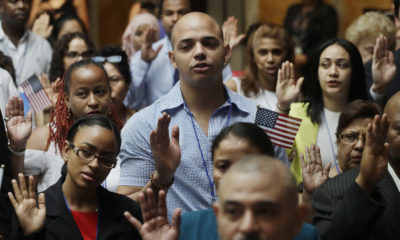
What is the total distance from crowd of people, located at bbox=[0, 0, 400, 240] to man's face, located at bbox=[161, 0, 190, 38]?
0.43 meters

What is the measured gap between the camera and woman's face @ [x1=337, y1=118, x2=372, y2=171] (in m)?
5.27

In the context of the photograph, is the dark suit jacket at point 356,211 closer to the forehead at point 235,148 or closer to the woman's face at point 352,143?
the forehead at point 235,148

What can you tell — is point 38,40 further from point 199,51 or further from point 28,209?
point 28,209

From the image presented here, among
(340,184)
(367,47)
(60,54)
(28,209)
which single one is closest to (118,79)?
(60,54)

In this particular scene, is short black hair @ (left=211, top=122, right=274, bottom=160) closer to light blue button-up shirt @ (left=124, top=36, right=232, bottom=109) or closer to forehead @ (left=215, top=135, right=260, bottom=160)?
forehead @ (left=215, top=135, right=260, bottom=160)

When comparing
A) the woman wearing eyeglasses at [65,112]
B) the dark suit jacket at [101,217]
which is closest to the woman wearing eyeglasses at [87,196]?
the dark suit jacket at [101,217]

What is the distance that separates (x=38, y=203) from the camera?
4.38 metres

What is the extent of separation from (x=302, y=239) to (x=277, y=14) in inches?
329

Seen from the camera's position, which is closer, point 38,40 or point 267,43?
point 267,43

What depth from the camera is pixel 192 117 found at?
5043mm

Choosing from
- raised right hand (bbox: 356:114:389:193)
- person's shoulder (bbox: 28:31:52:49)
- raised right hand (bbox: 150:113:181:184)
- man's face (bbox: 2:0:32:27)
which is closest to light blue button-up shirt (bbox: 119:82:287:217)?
raised right hand (bbox: 150:113:181:184)

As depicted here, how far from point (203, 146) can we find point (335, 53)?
6.03ft

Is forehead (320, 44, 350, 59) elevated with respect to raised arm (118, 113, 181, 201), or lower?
elevated

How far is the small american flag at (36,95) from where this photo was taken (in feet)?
21.5
